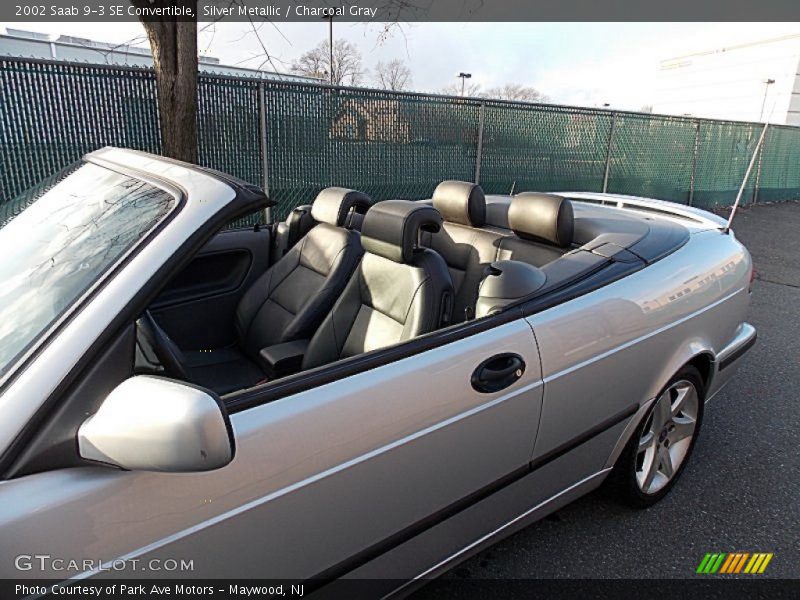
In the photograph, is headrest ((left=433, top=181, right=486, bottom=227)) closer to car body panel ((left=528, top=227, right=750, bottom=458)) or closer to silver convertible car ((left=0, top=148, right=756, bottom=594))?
silver convertible car ((left=0, top=148, right=756, bottom=594))

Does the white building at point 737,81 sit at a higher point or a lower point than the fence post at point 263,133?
higher

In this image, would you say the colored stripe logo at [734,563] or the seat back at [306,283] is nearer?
the colored stripe logo at [734,563]

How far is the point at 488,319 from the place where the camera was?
5.84 feet

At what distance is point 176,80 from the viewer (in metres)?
4.70

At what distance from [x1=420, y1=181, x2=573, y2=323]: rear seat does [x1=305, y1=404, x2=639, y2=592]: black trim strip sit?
653 millimetres

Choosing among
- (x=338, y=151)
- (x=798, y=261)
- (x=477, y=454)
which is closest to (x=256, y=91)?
(x=338, y=151)

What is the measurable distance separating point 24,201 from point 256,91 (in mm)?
4430

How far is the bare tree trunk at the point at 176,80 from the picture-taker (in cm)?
449

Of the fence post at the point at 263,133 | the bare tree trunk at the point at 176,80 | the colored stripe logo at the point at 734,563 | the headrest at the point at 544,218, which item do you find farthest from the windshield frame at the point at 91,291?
the fence post at the point at 263,133

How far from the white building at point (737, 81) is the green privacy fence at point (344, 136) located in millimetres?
13321

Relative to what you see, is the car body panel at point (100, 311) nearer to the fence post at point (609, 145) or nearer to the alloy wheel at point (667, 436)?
the alloy wheel at point (667, 436)

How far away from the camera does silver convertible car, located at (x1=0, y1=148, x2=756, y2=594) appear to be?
3.53 ft

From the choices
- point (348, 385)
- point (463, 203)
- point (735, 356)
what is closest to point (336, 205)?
point (463, 203)

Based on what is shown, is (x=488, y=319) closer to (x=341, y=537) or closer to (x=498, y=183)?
(x=341, y=537)
